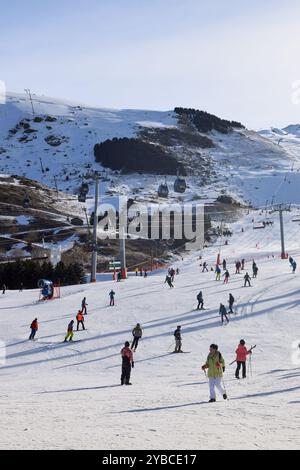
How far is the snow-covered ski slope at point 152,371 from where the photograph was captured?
31.6 ft

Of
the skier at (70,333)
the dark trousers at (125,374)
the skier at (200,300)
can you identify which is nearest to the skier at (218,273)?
the skier at (200,300)

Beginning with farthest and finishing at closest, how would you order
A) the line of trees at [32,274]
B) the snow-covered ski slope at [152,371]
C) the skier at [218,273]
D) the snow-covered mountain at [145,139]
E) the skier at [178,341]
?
the snow-covered mountain at [145,139], the line of trees at [32,274], the skier at [218,273], the skier at [178,341], the snow-covered ski slope at [152,371]

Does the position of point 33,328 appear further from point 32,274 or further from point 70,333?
point 32,274

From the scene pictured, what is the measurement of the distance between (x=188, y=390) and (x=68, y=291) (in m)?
27.1

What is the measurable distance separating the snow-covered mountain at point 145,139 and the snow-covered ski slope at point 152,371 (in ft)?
290

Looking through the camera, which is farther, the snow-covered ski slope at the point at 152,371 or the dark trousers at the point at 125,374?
the dark trousers at the point at 125,374

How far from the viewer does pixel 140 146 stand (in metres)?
161
